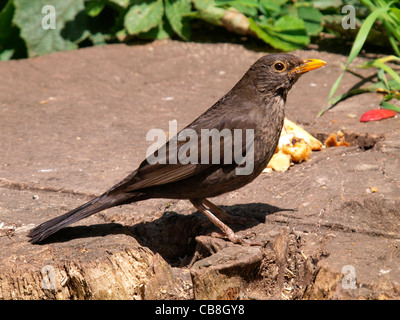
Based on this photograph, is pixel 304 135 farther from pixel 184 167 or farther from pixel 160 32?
pixel 160 32

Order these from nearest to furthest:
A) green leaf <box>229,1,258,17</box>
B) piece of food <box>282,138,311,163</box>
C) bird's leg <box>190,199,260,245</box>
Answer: bird's leg <box>190,199,260,245</box>
piece of food <box>282,138,311,163</box>
green leaf <box>229,1,258,17</box>

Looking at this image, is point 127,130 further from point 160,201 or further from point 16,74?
point 16,74

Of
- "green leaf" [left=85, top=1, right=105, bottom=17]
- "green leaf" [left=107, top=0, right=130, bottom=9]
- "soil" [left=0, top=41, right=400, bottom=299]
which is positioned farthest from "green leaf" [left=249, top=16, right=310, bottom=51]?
"green leaf" [left=85, top=1, right=105, bottom=17]

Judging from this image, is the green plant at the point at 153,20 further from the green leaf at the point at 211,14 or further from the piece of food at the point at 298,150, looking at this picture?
the piece of food at the point at 298,150

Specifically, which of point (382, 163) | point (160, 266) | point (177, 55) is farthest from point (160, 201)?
point (177, 55)

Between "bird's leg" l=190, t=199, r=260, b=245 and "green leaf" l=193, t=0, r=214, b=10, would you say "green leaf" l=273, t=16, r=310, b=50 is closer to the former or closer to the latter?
"green leaf" l=193, t=0, r=214, b=10
